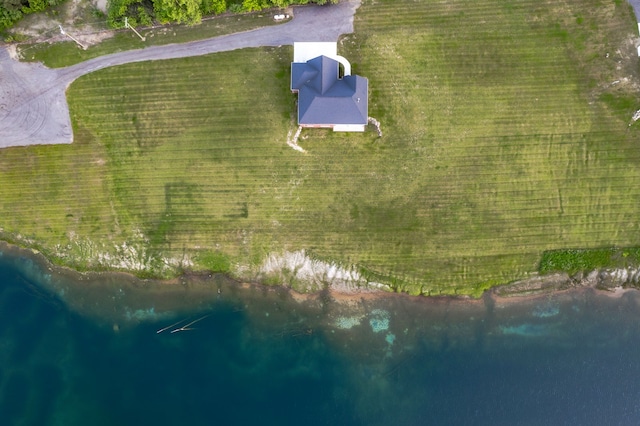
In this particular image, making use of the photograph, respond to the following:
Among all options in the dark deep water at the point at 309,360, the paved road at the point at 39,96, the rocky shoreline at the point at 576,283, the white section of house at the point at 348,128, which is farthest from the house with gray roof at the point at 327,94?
the rocky shoreline at the point at 576,283

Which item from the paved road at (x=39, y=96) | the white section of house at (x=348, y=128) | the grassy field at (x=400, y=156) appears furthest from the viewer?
the paved road at (x=39, y=96)

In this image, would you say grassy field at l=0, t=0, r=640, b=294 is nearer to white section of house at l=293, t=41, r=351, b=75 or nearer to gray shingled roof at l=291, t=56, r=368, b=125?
white section of house at l=293, t=41, r=351, b=75

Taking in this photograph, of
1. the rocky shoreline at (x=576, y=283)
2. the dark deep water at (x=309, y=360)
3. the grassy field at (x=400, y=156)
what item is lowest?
the dark deep water at (x=309, y=360)

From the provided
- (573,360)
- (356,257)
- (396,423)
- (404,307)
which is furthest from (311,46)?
(573,360)

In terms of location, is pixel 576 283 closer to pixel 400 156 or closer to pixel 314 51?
pixel 400 156

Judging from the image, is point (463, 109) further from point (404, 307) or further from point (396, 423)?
point (396, 423)

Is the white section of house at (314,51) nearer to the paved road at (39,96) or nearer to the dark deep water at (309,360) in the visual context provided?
the paved road at (39,96)

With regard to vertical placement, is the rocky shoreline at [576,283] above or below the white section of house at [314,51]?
below

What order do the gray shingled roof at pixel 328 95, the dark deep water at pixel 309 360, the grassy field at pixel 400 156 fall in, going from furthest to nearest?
the dark deep water at pixel 309 360, the grassy field at pixel 400 156, the gray shingled roof at pixel 328 95
